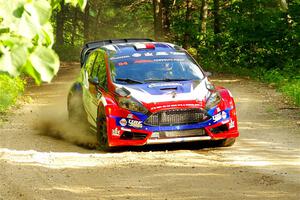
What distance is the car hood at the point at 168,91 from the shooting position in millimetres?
10180

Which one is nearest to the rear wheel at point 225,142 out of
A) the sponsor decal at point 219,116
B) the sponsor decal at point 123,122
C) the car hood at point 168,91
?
the sponsor decal at point 219,116

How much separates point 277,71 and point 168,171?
16.6 meters

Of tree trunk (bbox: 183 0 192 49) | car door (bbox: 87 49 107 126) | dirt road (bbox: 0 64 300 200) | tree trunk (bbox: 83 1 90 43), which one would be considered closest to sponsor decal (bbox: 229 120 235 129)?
dirt road (bbox: 0 64 300 200)

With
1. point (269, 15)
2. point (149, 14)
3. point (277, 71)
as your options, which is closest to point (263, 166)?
point (277, 71)

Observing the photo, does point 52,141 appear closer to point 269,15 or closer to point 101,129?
point 101,129

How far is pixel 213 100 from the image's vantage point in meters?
10.4

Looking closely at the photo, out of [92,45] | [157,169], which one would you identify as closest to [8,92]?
[92,45]

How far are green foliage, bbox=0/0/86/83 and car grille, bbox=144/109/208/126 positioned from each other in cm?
771

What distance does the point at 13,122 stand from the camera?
15.1 m

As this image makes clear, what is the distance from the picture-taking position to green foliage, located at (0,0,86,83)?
2.28 meters

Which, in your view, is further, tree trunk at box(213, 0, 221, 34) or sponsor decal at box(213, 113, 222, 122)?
tree trunk at box(213, 0, 221, 34)

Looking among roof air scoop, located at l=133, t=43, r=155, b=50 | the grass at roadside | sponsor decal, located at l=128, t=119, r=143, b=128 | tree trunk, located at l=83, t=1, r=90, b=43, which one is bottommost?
tree trunk, located at l=83, t=1, r=90, b=43

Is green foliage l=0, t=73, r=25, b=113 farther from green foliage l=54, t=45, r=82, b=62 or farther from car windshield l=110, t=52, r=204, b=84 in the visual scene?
green foliage l=54, t=45, r=82, b=62

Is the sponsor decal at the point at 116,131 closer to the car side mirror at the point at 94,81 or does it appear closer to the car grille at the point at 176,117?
the car grille at the point at 176,117
